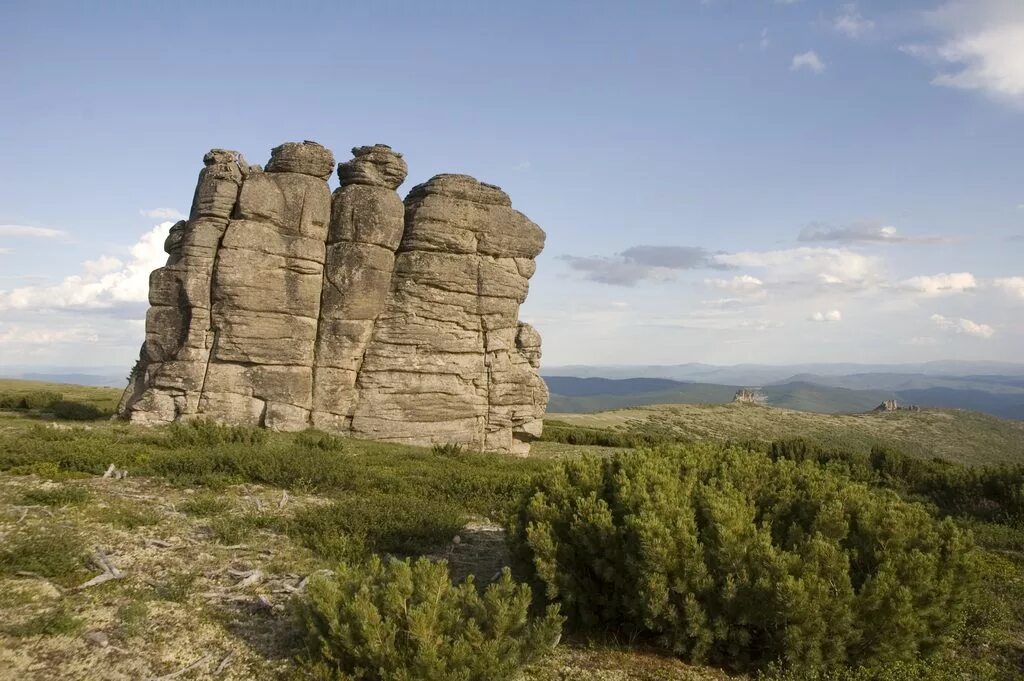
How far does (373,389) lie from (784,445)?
2071 cm

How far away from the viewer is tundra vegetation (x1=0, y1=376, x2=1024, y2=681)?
8.05 metres

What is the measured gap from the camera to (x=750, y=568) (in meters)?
8.73

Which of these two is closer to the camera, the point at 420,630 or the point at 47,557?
the point at 420,630

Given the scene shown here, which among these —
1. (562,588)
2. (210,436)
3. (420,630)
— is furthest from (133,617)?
(210,436)

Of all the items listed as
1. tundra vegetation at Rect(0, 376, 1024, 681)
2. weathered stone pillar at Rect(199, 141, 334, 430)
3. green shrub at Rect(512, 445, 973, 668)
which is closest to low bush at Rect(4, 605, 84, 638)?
tundra vegetation at Rect(0, 376, 1024, 681)

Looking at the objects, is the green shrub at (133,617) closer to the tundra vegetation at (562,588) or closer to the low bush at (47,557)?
the tundra vegetation at (562,588)

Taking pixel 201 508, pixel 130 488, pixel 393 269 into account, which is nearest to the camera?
pixel 201 508

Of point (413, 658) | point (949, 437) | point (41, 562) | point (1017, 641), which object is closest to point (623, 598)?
point (413, 658)

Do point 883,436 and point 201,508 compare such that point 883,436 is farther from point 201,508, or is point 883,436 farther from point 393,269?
point 201,508

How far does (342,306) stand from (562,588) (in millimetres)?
25554

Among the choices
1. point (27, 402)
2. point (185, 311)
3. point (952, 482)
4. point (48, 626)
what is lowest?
point (952, 482)

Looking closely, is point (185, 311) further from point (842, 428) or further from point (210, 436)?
point (842, 428)

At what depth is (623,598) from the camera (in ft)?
29.9

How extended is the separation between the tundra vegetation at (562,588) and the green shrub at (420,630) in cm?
3
